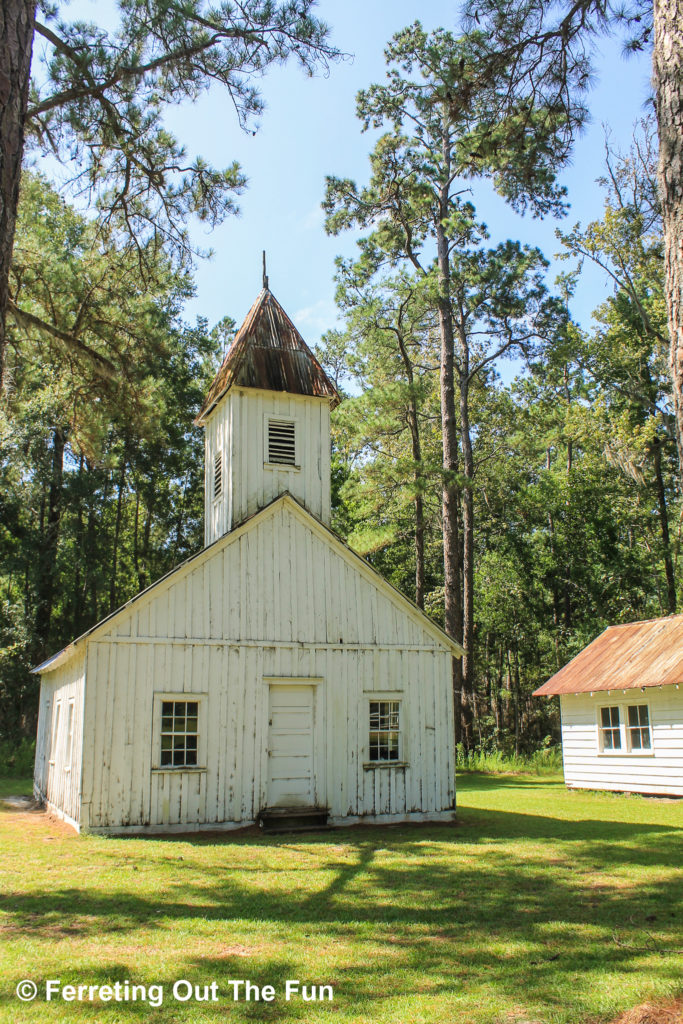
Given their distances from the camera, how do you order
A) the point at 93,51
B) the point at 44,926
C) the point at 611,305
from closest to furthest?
the point at 44,926, the point at 93,51, the point at 611,305

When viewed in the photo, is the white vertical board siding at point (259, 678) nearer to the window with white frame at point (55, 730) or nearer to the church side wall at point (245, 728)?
the church side wall at point (245, 728)

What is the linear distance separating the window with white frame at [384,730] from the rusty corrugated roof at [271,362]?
607cm

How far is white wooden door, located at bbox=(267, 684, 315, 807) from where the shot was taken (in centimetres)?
1314

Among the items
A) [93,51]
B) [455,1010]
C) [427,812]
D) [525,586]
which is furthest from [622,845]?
[525,586]

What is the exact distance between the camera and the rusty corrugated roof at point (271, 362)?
15688 millimetres

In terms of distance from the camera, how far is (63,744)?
14.6 metres

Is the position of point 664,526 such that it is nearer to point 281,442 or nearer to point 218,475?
point 281,442

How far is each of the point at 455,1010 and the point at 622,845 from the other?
695 cm

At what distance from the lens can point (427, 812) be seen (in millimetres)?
13906

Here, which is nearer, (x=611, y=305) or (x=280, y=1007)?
(x=280, y=1007)

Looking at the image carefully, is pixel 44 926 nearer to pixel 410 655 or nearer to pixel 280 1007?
pixel 280 1007

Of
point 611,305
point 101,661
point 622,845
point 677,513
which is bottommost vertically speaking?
point 622,845

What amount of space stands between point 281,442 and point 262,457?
527mm

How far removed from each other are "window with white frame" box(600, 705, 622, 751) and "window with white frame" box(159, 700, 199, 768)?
10.3 metres
